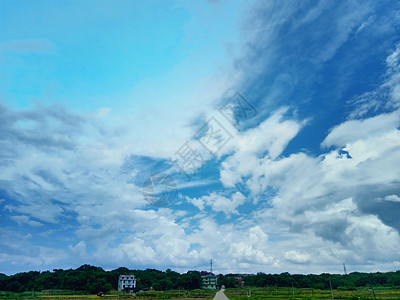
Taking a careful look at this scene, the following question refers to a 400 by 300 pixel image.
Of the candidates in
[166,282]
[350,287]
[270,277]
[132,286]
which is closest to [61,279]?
[132,286]

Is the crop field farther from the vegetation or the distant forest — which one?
the distant forest

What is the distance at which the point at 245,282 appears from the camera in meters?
104

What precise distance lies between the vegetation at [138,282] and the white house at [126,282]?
57.5 inches

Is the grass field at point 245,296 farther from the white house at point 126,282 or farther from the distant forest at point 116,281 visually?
the white house at point 126,282

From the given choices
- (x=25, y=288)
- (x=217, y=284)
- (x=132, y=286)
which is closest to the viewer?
(x=25, y=288)

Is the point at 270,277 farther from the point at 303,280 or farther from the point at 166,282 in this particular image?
the point at 166,282

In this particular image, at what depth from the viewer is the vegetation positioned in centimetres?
6350

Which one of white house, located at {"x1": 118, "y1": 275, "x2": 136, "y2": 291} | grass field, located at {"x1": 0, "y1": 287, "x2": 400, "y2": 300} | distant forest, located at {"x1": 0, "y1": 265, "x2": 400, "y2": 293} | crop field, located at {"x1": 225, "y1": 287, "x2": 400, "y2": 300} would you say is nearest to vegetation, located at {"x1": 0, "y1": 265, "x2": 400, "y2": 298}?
distant forest, located at {"x1": 0, "y1": 265, "x2": 400, "y2": 293}

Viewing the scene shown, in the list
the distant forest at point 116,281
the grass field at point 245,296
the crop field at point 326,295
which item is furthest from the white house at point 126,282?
the crop field at point 326,295

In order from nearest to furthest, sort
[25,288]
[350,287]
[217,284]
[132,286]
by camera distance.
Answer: [25,288] < [350,287] < [132,286] < [217,284]

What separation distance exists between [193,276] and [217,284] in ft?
74.5

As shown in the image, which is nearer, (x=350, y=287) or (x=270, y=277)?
(x=350, y=287)

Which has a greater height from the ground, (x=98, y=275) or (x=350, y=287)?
(x=98, y=275)

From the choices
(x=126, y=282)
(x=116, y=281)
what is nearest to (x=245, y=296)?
(x=126, y=282)
